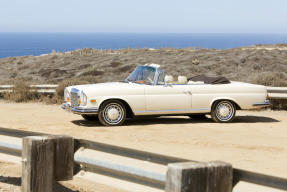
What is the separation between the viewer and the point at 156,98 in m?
12.7

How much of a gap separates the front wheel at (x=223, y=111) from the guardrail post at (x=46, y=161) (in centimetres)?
831

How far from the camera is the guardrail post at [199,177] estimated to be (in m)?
3.87

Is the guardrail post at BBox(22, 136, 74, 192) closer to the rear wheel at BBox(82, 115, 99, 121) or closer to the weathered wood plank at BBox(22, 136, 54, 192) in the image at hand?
the weathered wood plank at BBox(22, 136, 54, 192)

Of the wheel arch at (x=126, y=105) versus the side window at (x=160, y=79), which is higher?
the side window at (x=160, y=79)

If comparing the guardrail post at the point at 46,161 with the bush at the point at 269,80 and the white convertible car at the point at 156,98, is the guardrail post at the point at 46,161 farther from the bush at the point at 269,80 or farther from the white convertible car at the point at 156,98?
the bush at the point at 269,80

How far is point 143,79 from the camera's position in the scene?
12953mm

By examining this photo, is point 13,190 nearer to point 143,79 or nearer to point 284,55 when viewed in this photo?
point 143,79

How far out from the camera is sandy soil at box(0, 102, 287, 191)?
9250mm

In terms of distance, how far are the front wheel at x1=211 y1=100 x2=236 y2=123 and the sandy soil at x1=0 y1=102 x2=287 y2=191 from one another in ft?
0.72

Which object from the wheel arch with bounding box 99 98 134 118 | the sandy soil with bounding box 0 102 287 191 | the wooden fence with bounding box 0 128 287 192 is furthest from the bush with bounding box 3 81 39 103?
the wooden fence with bounding box 0 128 287 192

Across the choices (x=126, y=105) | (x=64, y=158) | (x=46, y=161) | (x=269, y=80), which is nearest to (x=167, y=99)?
(x=126, y=105)

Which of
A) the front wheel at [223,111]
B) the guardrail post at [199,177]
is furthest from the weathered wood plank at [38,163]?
the front wheel at [223,111]

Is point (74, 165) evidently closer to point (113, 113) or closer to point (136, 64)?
point (113, 113)

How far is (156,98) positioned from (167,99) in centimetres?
26
